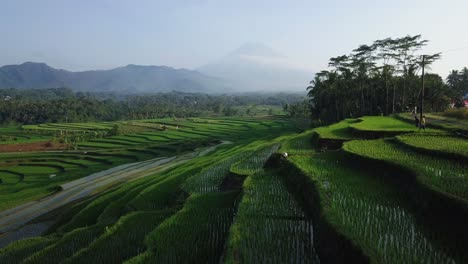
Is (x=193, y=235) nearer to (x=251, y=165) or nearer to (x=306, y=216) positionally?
(x=306, y=216)

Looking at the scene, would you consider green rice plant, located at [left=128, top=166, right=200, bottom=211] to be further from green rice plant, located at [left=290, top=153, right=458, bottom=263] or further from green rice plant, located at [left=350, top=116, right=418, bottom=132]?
green rice plant, located at [left=350, top=116, right=418, bottom=132]

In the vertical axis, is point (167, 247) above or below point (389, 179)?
below

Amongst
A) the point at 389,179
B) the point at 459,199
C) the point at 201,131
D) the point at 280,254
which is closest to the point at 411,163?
the point at 389,179

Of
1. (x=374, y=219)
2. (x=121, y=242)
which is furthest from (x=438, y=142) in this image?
(x=121, y=242)

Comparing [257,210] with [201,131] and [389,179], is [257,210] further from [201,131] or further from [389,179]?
[201,131]

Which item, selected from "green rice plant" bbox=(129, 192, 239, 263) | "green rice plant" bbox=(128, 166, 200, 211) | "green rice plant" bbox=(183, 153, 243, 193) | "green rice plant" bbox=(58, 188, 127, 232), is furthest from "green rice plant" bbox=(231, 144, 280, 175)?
"green rice plant" bbox=(58, 188, 127, 232)

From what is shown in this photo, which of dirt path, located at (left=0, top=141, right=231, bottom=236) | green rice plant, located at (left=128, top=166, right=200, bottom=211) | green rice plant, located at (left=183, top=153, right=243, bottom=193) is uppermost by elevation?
green rice plant, located at (left=183, top=153, right=243, bottom=193)
